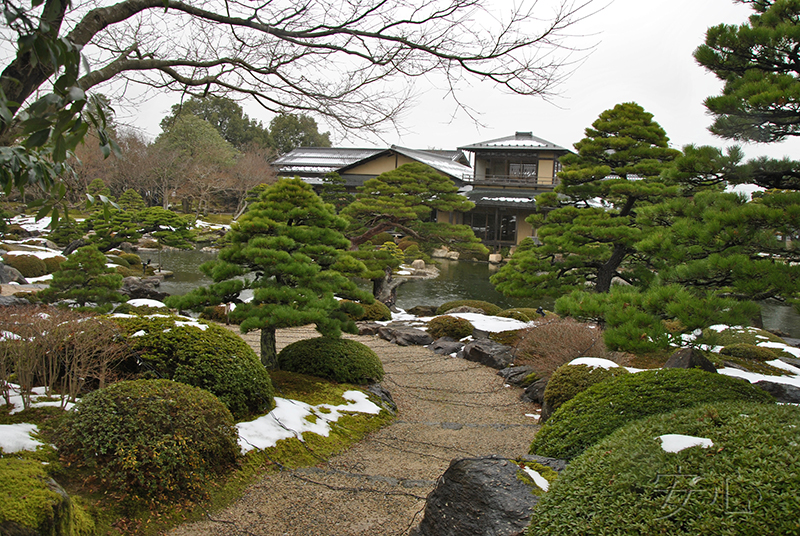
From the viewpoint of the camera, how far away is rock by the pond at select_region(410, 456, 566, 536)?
2.45 m

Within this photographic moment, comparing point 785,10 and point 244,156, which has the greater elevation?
point 244,156

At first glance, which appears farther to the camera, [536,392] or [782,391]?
[536,392]

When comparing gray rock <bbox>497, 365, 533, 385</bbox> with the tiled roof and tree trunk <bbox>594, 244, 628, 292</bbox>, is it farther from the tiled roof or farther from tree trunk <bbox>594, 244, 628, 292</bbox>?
the tiled roof

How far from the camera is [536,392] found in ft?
22.3

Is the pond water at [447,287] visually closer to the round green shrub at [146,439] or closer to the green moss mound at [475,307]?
the green moss mound at [475,307]

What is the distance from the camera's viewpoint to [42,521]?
2314 millimetres

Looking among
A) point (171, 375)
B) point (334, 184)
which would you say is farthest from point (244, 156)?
point (171, 375)

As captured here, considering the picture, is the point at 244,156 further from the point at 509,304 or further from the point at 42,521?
the point at 42,521

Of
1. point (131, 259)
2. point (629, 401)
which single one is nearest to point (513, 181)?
point (131, 259)

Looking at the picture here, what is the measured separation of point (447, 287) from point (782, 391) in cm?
1406

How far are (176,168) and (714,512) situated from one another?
115 feet

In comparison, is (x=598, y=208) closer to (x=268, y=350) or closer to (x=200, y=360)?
(x=268, y=350)

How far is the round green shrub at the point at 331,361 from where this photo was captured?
5945 millimetres

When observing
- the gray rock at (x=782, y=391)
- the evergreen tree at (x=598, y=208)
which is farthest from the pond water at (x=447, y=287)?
the gray rock at (x=782, y=391)
